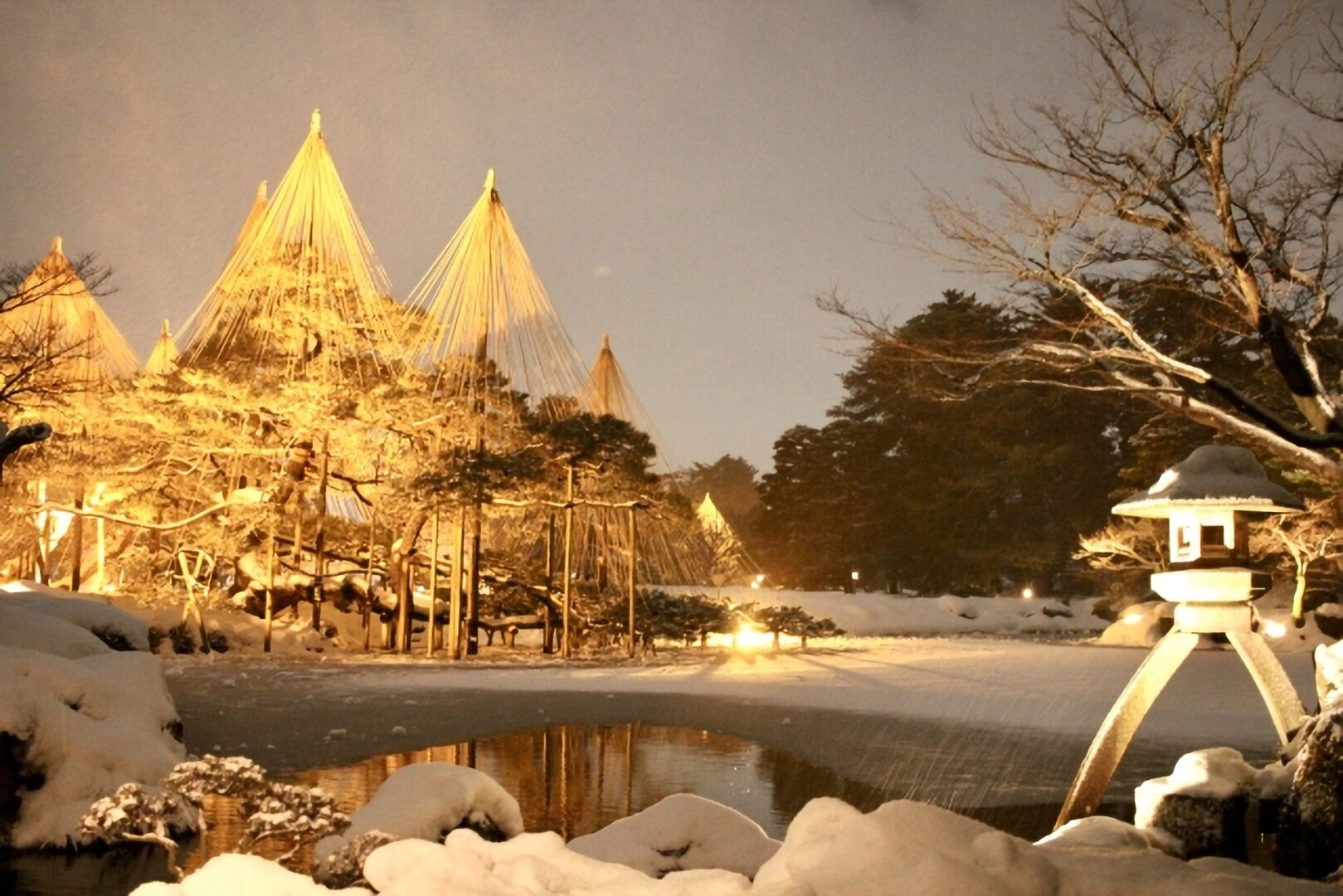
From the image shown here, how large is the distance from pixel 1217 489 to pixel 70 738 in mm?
6113

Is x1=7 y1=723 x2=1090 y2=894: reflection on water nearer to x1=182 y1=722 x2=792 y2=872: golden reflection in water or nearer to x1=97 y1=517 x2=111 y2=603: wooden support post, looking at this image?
x1=182 y1=722 x2=792 y2=872: golden reflection in water

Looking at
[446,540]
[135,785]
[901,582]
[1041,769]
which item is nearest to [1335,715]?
[1041,769]

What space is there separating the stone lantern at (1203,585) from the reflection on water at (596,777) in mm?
1615

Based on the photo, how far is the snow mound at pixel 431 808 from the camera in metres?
4.52

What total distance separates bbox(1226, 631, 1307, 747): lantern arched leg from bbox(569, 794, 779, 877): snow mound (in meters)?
3.46

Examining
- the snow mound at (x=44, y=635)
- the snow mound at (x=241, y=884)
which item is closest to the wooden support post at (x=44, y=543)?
the snow mound at (x=44, y=635)

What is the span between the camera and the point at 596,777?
7.49m

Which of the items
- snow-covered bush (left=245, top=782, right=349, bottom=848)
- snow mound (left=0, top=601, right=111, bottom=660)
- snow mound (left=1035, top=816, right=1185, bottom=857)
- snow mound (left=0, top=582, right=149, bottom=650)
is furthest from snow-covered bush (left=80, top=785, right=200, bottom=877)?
snow mound (left=0, top=582, right=149, bottom=650)

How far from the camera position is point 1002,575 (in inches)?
1286

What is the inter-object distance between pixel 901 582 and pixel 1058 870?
3108cm

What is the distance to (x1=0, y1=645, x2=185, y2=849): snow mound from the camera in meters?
5.45

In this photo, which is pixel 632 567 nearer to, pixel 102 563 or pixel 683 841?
pixel 102 563

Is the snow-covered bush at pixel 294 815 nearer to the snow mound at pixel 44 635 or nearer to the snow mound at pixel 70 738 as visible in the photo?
the snow mound at pixel 70 738

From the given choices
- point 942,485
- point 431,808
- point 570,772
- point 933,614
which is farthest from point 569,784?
point 942,485
